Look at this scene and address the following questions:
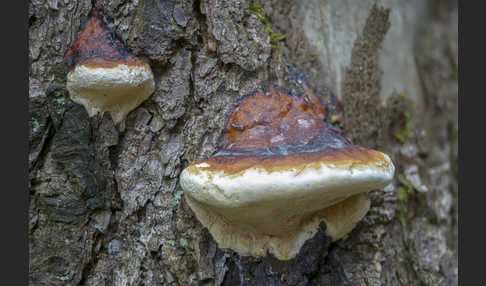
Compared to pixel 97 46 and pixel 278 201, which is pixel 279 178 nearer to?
pixel 278 201

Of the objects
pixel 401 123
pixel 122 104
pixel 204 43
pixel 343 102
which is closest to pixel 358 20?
pixel 343 102

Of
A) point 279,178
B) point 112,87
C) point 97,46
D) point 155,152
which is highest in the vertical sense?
point 97,46

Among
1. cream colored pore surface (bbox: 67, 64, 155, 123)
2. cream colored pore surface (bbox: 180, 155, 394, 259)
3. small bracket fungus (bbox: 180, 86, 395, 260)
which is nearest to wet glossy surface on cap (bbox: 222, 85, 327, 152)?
small bracket fungus (bbox: 180, 86, 395, 260)

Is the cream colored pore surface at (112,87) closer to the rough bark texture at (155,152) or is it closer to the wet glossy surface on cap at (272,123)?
the rough bark texture at (155,152)

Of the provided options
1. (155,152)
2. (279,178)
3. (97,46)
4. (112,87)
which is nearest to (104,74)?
(112,87)

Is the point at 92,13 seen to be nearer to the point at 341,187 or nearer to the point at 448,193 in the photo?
the point at 341,187

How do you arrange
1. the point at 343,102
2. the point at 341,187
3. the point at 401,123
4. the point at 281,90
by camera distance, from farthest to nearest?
the point at 401,123
the point at 343,102
the point at 281,90
the point at 341,187
